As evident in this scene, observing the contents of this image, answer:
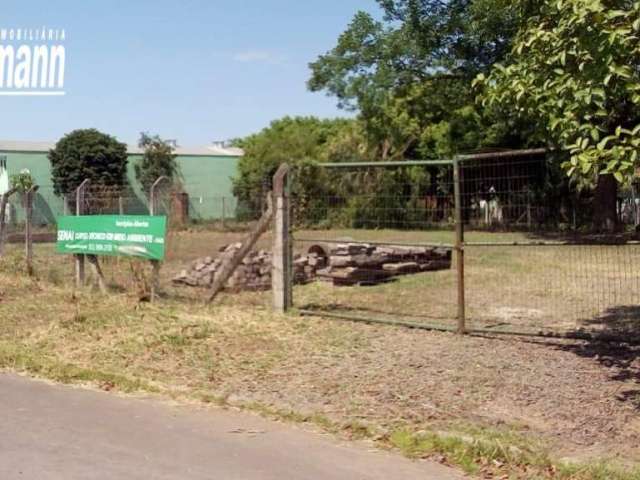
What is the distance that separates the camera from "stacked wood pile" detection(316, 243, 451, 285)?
14091mm

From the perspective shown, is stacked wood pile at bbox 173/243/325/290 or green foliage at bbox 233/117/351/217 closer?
stacked wood pile at bbox 173/243/325/290

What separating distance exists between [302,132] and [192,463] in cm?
4568

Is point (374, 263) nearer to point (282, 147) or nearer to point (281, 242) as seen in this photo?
Result: point (281, 242)

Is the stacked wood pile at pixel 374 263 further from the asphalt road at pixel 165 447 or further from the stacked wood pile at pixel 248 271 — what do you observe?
the asphalt road at pixel 165 447

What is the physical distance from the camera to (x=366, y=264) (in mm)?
14562

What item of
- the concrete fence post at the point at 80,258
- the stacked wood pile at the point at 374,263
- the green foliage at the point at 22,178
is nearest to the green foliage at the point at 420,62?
the stacked wood pile at the point at 374,263

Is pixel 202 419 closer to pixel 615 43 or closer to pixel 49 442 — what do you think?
pixel 49 442

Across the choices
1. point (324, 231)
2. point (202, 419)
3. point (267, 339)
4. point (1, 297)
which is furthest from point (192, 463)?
point (324, 231)

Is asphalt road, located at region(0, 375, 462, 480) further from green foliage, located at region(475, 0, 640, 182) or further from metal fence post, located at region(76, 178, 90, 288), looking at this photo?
metal fence post, located at region(76, 178, 90, 288)

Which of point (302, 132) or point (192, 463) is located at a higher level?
point (302, 132)

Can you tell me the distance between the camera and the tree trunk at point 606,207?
10352 mm

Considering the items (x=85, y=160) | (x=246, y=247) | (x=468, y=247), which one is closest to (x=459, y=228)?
(x=468, y=247)

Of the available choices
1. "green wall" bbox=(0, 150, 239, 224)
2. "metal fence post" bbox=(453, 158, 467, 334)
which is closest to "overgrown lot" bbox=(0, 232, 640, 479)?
"metal fence post" bbox=(453, 158, 467, 334)

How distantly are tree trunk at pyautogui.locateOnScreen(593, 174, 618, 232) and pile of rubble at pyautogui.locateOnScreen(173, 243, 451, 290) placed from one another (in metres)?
3.63
